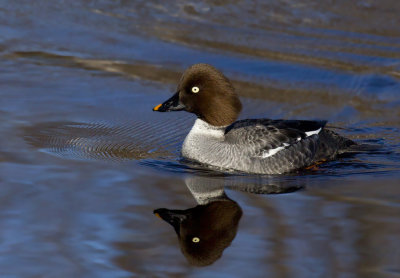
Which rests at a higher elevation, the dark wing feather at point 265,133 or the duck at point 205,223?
the dark wing feather at point 265,133

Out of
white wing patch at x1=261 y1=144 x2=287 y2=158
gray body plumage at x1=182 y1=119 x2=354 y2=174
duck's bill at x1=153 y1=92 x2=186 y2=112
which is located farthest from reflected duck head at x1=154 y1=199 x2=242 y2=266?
duck's bill at x1=153 y1=92 x2=186 y2=112

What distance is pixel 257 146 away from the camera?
7984 millimetres

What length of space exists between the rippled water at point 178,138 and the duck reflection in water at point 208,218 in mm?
23

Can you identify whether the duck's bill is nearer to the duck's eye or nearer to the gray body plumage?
the duck's eye

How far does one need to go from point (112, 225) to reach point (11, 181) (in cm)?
147

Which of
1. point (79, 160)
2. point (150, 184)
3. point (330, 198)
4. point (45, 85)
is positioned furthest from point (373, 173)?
point (45, 85)

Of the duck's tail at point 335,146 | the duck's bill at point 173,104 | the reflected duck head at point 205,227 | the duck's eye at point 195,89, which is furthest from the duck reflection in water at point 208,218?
the duck's tail at point 335,146

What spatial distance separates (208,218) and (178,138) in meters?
2.68

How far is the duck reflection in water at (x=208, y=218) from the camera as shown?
19.0 ft

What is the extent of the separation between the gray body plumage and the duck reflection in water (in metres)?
0.51

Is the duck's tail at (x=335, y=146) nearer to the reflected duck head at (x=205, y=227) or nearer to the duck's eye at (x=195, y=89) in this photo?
the duck's eye at (x=195, y=89)

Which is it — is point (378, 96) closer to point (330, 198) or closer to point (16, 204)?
point (330, 198)

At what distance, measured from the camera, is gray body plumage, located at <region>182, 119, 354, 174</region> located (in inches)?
313

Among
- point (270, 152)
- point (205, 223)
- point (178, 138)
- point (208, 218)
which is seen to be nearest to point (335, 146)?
point (270, 152)
